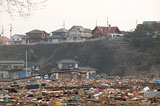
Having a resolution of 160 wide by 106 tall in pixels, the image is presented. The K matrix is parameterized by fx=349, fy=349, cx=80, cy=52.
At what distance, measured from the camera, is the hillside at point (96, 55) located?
153ft

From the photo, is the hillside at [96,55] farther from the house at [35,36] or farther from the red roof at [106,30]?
the red roof at [106,30]

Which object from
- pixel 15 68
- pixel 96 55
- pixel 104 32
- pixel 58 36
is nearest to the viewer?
pixel 96 55

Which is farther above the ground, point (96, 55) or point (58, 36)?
point (58, 36)

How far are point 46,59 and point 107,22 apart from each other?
61.3 feet

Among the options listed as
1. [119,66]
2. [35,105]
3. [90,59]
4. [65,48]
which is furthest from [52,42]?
[35,105]

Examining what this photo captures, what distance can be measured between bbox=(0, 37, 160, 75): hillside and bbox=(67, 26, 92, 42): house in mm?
4188

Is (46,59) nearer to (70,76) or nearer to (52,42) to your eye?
(52,42)

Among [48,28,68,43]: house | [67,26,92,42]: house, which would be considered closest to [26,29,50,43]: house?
[48,28,68,43]: house

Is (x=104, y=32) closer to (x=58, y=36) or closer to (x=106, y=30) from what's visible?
(x=106, y=30)

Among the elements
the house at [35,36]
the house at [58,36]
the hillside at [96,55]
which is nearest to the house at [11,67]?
the hillside at [96,55]

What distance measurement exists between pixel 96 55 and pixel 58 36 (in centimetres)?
1605

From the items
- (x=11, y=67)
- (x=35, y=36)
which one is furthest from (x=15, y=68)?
(x=35, y=36)

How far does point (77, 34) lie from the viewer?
6550 cm

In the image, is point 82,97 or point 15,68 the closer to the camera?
point 82,97
